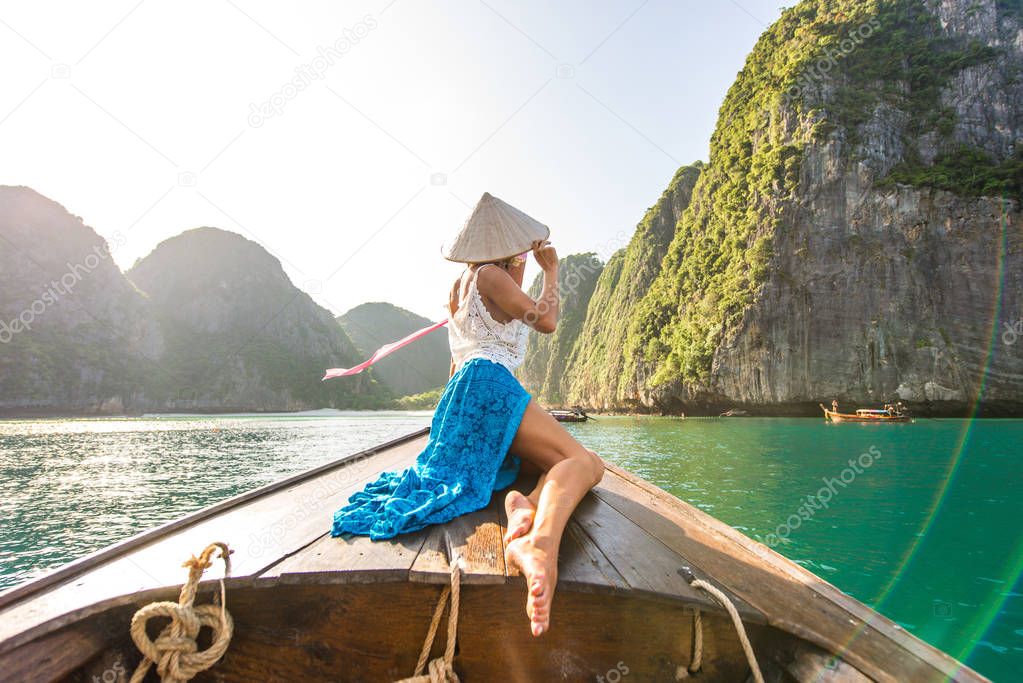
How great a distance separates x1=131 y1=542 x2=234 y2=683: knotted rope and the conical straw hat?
5.33ft

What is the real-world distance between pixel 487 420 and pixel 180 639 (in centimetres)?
130

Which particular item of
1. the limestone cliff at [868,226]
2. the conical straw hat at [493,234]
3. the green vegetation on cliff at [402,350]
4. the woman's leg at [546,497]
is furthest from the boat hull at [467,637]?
the green vegetation on cliff at [402,350]

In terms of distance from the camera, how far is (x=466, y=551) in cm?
154

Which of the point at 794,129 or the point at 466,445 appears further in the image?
the point at 794,129

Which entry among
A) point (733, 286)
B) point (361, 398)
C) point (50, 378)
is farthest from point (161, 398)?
point (733, 286)

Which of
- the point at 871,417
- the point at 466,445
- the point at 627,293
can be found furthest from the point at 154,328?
the point at 466,445

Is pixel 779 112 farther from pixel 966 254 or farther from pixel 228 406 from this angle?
pixel 228 406

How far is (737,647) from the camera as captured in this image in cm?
138

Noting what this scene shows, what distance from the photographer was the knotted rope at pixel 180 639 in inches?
48.9

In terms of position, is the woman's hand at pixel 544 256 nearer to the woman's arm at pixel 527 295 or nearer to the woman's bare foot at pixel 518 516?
the woman's arm at pixel 527 295

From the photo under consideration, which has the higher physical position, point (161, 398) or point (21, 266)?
point (21, 266)

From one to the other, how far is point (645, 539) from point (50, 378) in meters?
76.6

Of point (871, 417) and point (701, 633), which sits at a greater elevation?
point (871, 417)

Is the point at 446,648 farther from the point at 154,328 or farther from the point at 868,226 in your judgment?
the point at 154,328
